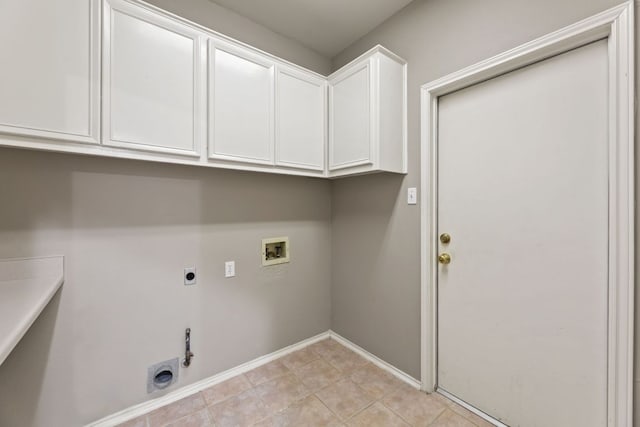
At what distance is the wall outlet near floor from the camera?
177 centimetres

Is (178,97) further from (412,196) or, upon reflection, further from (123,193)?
(412,196)

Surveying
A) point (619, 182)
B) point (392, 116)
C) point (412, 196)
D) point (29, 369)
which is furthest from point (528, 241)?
point (29, 369)

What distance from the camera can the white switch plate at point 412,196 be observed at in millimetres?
1817

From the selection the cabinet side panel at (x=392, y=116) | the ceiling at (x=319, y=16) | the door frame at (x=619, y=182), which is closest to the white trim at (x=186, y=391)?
the cabinet side panel at (x=392, y=116)

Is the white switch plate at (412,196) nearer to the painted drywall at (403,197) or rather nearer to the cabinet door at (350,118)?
the painted drywall at (403,197)

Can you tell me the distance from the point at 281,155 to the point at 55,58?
1171mm

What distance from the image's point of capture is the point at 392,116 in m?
1.80

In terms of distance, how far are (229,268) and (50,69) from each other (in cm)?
141

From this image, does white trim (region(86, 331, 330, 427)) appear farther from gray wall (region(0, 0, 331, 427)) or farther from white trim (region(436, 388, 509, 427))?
white trim (region(436, 388, 509, 427))

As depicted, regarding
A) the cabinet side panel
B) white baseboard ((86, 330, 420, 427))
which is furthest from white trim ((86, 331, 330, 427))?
the cabinet side panel

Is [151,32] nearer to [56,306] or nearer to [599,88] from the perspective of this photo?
[56,306]

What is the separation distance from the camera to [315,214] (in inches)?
95.6

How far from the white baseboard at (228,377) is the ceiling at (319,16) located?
263 centimetres

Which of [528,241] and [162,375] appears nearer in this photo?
[528,241]
